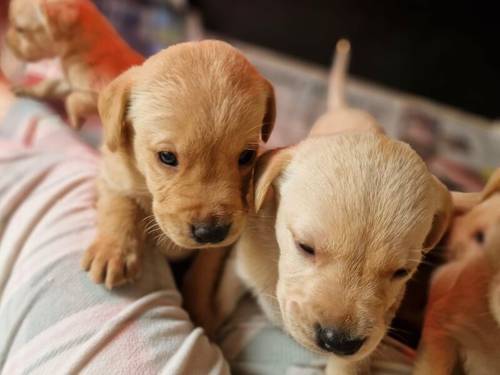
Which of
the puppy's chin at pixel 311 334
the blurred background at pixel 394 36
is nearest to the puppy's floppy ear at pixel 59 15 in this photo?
the puppy's chin at pixel 311 334

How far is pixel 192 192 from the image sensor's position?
0.94 meters

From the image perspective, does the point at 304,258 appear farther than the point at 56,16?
No

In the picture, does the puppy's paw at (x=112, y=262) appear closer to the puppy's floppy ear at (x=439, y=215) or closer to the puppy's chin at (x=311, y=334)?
the puppy's chin at (x=311, y=334)

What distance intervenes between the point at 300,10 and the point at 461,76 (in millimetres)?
883

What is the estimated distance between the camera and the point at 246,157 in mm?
997

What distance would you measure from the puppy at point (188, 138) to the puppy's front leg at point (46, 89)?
0.20 m

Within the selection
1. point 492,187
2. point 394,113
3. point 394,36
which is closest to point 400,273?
point 492,187

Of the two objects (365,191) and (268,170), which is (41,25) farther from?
(365,191)

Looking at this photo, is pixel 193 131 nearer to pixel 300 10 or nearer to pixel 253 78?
pixel 253 78

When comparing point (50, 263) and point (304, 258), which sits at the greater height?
point (304, 258)

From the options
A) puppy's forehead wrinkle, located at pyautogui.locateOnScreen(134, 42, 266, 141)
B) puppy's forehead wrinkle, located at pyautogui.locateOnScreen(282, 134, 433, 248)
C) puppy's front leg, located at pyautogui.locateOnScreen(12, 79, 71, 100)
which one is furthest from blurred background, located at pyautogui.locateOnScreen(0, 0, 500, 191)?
puppy's forehead wrinkle, located at pyautogui.locateOnScreen(282, 134, 433, 248)

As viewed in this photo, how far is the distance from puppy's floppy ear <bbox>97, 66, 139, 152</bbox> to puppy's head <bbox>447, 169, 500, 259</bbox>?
659 millimetres

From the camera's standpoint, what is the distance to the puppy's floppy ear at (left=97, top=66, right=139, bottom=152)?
1.01m

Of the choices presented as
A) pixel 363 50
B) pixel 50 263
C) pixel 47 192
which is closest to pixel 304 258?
pixel 50 263
